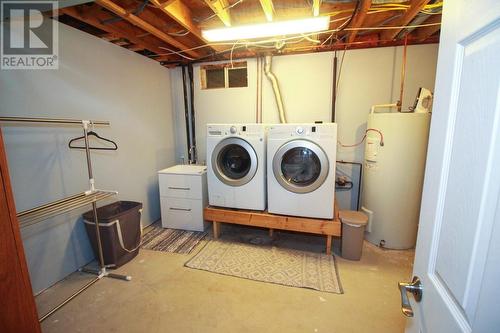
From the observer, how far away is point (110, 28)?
2244 mm

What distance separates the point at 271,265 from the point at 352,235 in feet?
2.85

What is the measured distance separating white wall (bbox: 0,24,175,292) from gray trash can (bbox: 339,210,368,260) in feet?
8.35

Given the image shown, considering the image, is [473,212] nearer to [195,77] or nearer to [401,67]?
[401,67]

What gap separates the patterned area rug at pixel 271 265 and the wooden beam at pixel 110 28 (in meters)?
2.44

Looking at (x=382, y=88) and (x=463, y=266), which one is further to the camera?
(x=382, y=88)

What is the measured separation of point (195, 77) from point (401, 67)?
2.84 metres

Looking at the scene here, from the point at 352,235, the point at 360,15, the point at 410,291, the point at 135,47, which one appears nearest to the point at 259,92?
the point at 360,15

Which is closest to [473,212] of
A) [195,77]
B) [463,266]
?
[463,266]

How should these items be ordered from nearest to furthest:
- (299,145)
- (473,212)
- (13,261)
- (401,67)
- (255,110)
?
(473,212), (13,261), (299,145), (401,67), (255,110)

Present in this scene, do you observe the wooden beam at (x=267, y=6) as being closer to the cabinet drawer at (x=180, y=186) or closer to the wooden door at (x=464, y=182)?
the wooden door at (x=464, y=182)

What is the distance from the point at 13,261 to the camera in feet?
3.49

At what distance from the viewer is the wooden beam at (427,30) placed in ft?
7.38

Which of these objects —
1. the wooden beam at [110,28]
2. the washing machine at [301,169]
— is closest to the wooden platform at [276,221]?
the washing machine at [301,169]

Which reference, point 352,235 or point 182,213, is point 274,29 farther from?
point 182,213
